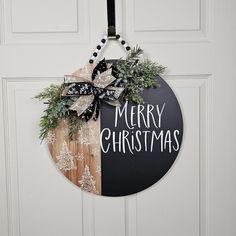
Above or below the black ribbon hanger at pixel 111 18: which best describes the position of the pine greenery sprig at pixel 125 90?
below

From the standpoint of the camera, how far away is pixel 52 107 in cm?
98

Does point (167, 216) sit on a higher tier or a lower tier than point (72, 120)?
lower

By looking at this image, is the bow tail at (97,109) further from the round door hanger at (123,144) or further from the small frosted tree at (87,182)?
the small frosted tree at (87,182)

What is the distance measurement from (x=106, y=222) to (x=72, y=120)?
332mm

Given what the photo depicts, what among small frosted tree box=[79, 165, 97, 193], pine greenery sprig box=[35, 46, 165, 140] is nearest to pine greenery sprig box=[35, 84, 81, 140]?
pine greenery sprig box=[35, 46, 165, 140]

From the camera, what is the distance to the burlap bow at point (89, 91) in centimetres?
95

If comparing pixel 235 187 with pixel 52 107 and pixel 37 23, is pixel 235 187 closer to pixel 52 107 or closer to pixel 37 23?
pixel 52 107

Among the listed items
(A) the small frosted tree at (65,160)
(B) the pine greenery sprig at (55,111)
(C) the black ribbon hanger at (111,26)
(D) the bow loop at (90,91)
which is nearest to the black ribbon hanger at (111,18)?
(C) the black ribbon hanger at (111,26)

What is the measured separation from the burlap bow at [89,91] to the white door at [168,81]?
0.07 meters

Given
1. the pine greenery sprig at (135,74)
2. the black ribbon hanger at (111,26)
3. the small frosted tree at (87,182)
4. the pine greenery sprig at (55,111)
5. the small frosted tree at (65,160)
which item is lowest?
the small frosted tree at (87,182)

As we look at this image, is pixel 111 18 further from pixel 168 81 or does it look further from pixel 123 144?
pixel 123 144

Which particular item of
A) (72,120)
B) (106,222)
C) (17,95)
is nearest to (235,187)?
(106,222)

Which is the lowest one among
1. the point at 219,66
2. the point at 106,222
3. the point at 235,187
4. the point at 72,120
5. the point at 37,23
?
the point at 106,222

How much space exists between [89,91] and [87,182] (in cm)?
27
